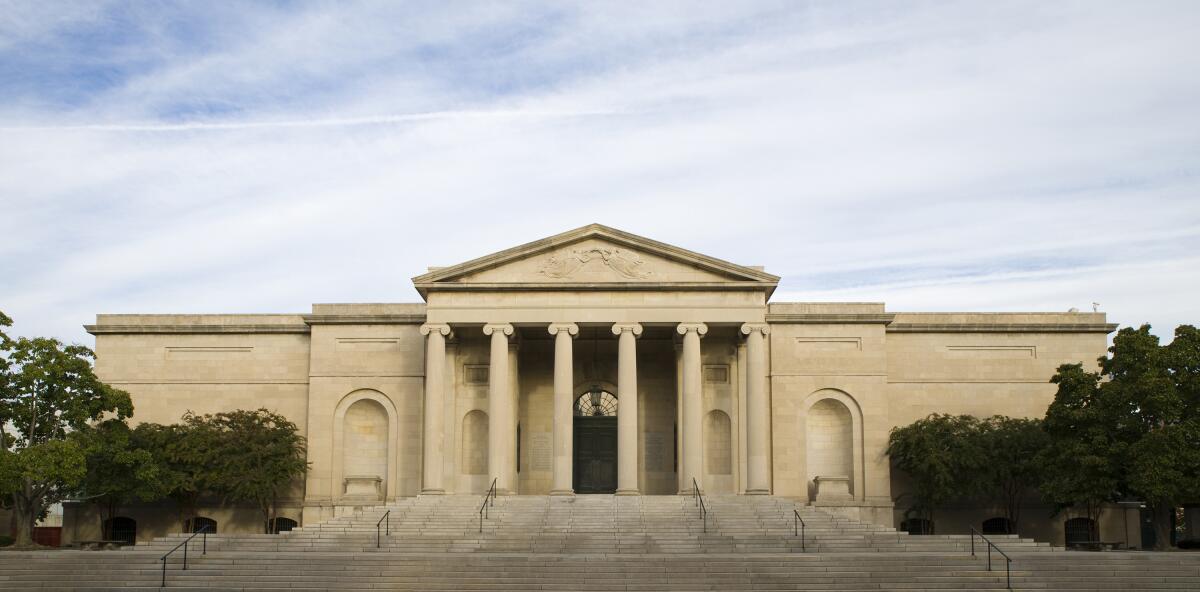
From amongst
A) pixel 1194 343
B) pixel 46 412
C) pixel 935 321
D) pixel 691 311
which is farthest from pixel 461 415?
pixel 1194 343

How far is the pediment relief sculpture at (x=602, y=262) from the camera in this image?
52562mm

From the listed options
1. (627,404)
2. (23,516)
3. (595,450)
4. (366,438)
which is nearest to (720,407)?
(627,404)

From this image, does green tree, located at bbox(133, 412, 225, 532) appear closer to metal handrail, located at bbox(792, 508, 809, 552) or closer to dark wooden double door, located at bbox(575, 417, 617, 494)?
dark wooden double door, located at bbox(575, 417, 617, 494)

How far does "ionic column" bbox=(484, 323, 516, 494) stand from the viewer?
51.7 meters

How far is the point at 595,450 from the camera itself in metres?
57.5

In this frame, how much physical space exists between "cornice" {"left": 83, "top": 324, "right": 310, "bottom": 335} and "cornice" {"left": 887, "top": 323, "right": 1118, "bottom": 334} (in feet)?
90.2

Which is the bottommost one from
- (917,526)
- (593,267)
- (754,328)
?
(917,526)

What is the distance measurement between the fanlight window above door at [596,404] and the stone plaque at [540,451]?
183 cm

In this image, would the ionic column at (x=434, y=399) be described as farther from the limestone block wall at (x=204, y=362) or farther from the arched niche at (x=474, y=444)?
the limestone block wall at (x=204, y=362)

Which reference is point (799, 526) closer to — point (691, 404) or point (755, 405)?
point (755, 405)

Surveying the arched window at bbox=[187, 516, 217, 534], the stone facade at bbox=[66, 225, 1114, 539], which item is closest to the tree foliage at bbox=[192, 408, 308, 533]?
the stone facade at bbox=[66, 225, 1114, 539]

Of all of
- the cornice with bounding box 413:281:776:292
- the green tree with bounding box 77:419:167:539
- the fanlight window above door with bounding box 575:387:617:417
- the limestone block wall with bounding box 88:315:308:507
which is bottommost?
the green tree with bounding box 77:419:167:539

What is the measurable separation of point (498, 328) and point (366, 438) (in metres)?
9.84

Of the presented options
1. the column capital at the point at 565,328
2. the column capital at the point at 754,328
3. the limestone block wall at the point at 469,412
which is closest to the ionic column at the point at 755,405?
the column capital at the point at 754,328
